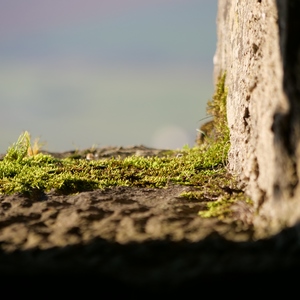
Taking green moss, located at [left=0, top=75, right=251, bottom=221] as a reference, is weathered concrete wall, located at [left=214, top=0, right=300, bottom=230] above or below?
above

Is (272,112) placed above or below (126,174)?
above

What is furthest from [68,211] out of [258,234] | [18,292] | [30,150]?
[30,150]

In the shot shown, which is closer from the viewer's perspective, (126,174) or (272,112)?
(272,112)

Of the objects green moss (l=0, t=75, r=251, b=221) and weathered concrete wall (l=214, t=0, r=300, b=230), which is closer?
weathered concrete wall (l=214, t=0, r=300, b=230)

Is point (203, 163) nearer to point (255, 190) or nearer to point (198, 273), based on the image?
point (255, 190)
